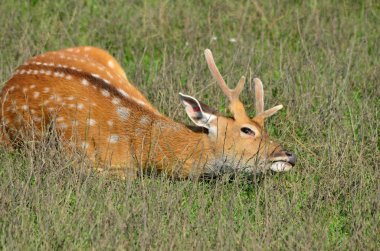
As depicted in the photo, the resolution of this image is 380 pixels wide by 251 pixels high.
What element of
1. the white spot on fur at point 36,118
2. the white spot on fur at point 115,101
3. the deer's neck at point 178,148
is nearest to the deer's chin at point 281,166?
the deer's neck at point 178,148

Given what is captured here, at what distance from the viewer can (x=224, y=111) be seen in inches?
283

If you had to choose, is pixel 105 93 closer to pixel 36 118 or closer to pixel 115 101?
pixel 115 101

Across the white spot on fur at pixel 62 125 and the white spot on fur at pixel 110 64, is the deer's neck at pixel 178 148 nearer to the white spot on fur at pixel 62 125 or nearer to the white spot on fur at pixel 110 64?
the white spot on fur at pixel 62 125

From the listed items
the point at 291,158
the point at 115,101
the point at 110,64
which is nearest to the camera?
the point at 291,158

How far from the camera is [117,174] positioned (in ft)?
20.7

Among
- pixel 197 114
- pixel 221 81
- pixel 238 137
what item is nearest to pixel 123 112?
pixel 197 114

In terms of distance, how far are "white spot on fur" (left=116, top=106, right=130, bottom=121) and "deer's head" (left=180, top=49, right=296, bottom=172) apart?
406 millimetres

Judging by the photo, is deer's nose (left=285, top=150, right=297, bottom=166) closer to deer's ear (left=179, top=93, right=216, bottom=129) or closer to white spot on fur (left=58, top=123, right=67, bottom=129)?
deer's ear (left=179, top=93, right=216, bottom=129)

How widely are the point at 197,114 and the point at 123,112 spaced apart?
0.51 m

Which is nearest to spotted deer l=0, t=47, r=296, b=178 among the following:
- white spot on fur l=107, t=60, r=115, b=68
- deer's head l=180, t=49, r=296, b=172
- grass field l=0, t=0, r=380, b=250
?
deer's head l=180, t=49, r=296, b=172

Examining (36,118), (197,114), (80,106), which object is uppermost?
(197,114)

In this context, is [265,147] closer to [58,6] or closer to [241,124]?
[241,124]

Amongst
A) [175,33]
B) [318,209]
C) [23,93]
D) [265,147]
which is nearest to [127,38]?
[175,33]

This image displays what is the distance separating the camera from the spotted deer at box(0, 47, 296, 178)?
20.7 feet
